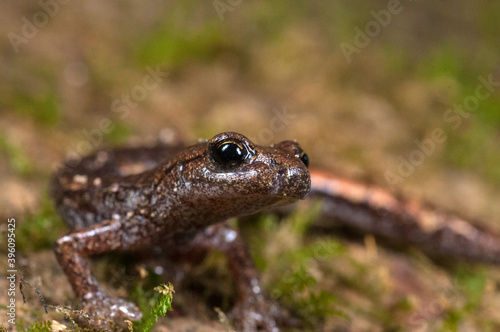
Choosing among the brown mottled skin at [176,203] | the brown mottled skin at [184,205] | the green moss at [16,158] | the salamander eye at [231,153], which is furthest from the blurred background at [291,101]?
the salamander eye at [231,153]

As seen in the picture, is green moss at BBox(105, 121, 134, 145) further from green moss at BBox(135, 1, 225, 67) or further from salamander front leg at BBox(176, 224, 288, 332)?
salamander front leg at BBox(176, 224, 288, 332)

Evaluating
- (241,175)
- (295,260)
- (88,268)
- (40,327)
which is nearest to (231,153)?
(241,175)

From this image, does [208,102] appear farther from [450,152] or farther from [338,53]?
[450,152]

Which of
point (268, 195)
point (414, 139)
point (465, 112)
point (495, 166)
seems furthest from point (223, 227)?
point (465, 112)

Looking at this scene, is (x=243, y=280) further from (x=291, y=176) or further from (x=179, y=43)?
(x=179, y=43)

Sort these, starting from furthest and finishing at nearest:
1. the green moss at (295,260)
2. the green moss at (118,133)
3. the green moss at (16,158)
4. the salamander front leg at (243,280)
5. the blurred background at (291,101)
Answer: the green moss at (118,133) → the green moss at (16,158) → the blurred background at (291,101) → the green moss at (295,260) → the salamander front leg at (243,280)

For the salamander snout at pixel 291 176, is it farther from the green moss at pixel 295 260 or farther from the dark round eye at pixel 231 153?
the green moss at pixel 295 260
